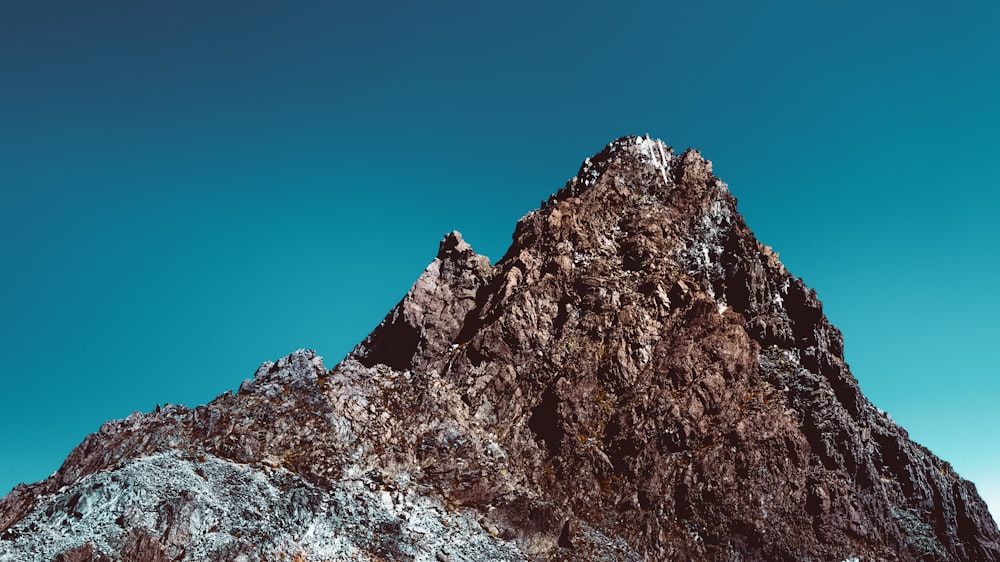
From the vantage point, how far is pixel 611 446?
5378 cm

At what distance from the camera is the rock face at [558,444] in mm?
40375

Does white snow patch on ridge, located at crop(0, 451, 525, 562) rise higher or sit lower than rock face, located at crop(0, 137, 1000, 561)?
lower

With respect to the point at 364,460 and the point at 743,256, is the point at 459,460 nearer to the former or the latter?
the point at 364,460

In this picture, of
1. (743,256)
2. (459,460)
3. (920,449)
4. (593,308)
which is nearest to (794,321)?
(743,256)

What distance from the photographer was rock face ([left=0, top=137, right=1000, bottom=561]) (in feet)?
132

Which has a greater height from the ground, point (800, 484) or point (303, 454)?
point (800, 484)

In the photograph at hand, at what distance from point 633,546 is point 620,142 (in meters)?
51.2

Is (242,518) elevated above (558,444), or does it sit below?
below

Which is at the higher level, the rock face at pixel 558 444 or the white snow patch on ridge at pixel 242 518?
the rock face at pixel 558 444

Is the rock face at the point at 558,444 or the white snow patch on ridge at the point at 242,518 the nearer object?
the white snow patch on ridge at the point at 242,518

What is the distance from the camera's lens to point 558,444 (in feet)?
178

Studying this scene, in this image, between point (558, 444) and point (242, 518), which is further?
point (558, 444)

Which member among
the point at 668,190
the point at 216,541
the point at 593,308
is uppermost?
the point at 668,190

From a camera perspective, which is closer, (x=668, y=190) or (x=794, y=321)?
(x=794, y=321)
